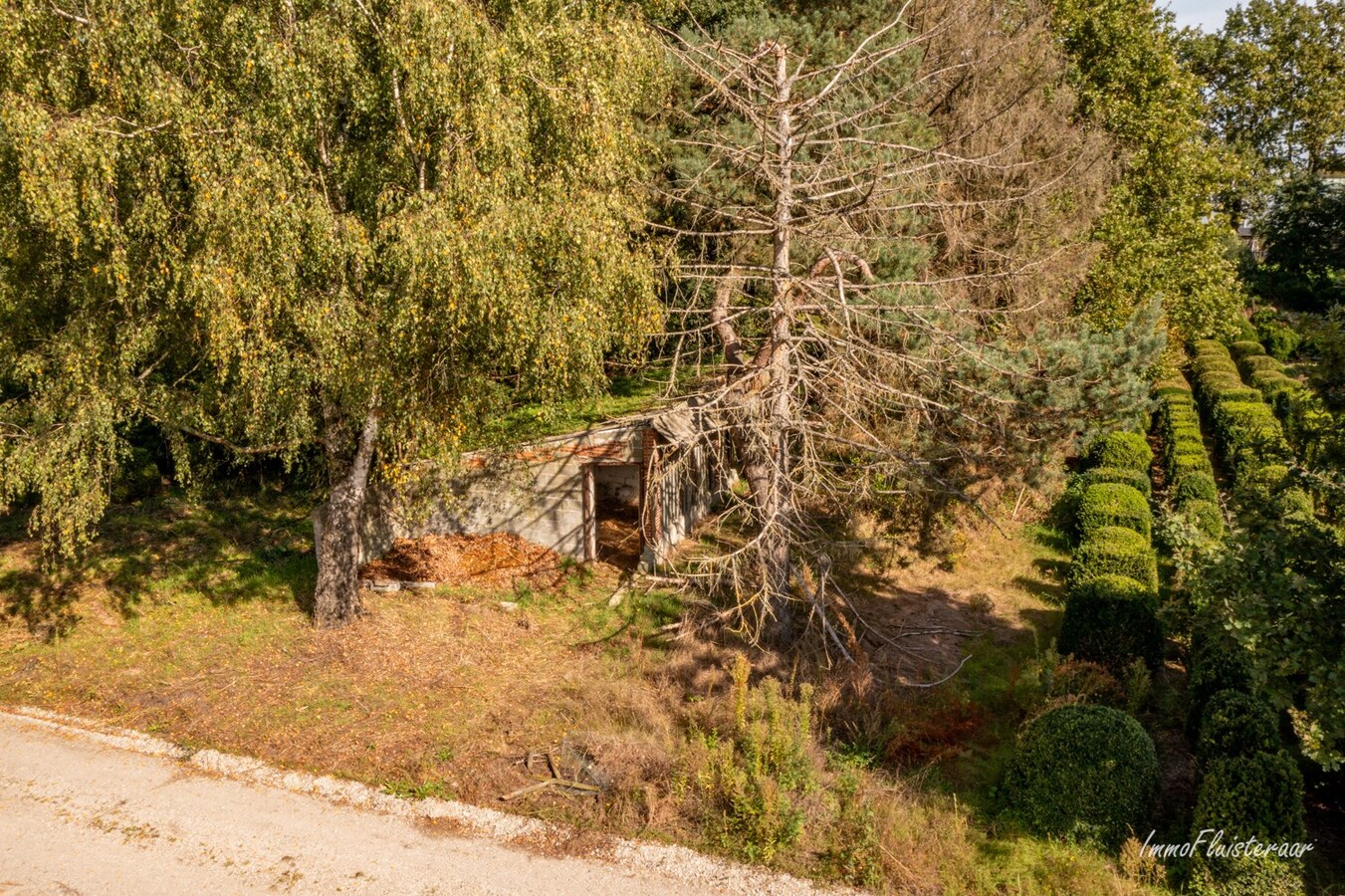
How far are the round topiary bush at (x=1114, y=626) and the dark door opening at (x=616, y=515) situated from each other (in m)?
6.72

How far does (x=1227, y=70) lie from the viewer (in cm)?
3878

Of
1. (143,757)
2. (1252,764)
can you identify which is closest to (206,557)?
(143,757)

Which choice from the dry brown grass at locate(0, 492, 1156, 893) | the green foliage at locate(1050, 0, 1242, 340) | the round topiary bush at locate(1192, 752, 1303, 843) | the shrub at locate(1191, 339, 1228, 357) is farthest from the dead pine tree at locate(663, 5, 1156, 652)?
the shrub at locate(1191, 339, 1228, 357)

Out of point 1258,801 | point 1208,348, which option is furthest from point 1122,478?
point 1208,348

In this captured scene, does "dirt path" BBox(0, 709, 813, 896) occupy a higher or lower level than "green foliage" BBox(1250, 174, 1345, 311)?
lower

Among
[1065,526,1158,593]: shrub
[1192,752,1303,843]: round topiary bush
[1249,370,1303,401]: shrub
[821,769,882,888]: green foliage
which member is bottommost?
[821,769,882,888]: green foliage

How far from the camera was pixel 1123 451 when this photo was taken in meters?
17.9

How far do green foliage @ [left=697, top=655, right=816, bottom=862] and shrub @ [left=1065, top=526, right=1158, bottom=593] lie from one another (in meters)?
5.44

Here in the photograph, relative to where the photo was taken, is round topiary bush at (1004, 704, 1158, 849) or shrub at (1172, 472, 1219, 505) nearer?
round topiary bush at (1004, 704, 1158, 849)

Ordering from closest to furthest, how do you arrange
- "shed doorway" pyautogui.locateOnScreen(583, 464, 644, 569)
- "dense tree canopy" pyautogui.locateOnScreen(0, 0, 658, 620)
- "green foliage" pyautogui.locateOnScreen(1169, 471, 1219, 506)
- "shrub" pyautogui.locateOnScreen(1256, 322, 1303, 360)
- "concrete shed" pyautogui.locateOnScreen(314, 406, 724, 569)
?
1. "dense tree canopy" pyautogui.locateOnScreen(0, 0, 658, 620)
2. "concrete shed" pyautogui.locateOnScreen(314, 406, 724, 569)
3. "shed doorway" pyautogui.locateOnScreen(583, 464, 644, 569)
4. "green foliage" pyautogui.locateOnScreen(1169, 471, 1219, 506)
5. "shrub" pyautogui.locateOnScreen(1256, 322, 1303, 360)

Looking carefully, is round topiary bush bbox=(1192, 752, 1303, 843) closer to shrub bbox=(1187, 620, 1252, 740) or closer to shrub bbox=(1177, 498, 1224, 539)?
shrub bbox=(1187, 620, 1252, 740)

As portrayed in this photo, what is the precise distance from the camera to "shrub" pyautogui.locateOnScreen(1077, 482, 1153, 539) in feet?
46.8

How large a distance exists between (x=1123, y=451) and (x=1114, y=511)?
13.7ft

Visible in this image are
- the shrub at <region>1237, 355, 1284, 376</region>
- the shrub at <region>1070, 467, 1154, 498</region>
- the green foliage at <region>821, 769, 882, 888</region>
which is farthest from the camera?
the shrub at <region>1237, 355, 1284, 376</region>
